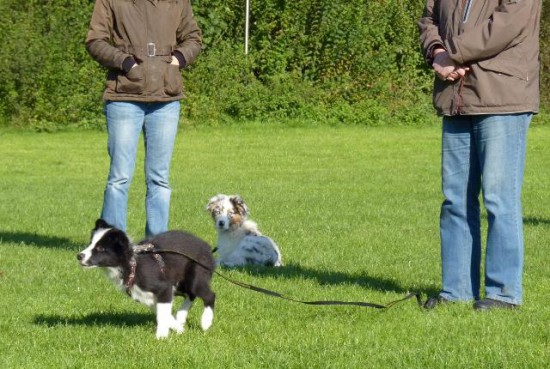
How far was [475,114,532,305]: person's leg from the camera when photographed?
7.14 metres

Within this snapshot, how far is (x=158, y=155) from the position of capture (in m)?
9.52

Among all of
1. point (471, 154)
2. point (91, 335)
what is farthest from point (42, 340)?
point (471, 154)

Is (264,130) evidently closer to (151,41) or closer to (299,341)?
(151,41)

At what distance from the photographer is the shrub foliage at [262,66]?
2562 centimetres

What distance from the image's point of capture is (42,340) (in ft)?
21.5

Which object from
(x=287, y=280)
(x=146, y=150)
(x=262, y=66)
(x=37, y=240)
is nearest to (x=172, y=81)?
(x=146, y=150)

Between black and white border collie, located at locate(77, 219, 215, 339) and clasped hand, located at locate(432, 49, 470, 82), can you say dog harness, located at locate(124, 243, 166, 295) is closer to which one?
black and white border collie, located at locate(77, 219, 215, 339)

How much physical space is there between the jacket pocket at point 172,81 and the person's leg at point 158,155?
0.37 feet

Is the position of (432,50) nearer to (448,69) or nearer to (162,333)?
(448,69)

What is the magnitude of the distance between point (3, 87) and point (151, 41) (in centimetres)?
1672

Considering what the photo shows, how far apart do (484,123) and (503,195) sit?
483 millimetres

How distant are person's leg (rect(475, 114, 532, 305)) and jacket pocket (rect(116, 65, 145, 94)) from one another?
10.6ft

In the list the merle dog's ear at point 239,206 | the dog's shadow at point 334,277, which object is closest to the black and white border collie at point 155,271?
the dog's shadow at point 334,277

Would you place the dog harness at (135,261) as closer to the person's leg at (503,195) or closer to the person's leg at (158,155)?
the person's leg at (503,195)
